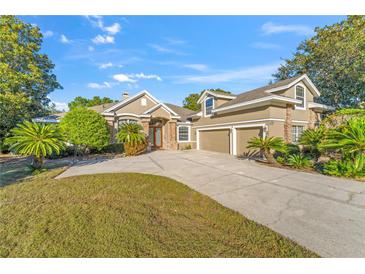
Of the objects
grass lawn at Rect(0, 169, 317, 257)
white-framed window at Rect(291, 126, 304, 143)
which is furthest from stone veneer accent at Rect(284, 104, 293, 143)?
grass lawn at Rect(0, 169, 317, 257)

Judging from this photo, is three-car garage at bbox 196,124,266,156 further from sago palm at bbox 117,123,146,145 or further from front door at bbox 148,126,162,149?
sago palm at bbox 117,123,146,145

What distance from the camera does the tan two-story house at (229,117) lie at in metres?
11.1

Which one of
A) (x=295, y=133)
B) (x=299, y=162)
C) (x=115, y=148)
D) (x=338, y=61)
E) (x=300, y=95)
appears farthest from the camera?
(x=338, y=61)

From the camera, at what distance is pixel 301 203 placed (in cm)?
412

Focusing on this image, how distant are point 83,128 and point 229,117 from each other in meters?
10.6

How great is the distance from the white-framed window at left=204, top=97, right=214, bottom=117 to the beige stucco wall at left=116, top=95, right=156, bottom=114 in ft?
18.0

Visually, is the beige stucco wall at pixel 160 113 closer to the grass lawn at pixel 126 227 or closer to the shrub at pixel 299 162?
the shrub at pixel 299 162

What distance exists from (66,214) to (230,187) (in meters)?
4.40

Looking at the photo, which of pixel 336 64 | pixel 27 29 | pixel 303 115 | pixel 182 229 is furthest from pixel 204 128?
pixel 27 29

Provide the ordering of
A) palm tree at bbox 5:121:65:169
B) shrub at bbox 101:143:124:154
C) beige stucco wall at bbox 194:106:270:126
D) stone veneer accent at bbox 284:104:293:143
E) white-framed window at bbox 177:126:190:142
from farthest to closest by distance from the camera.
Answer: white-framed window at bbox 177:126:190:142, shrub at bbox 101:143:124:154, stone veneer accent at bbox 284:104:293:143, beige stucco wall at bbox 194:106:270:126, palm tree at bbox 5:121:65:169


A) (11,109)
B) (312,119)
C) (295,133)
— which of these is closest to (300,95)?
(312,119)

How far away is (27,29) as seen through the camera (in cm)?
1418

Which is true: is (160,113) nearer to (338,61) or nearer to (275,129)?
(275,129)

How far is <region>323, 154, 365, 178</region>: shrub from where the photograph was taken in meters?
6.05
